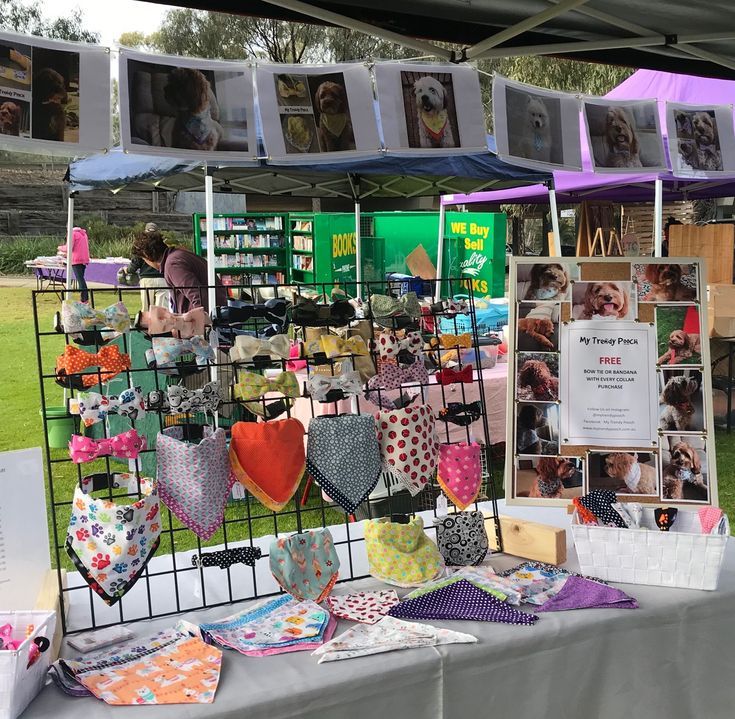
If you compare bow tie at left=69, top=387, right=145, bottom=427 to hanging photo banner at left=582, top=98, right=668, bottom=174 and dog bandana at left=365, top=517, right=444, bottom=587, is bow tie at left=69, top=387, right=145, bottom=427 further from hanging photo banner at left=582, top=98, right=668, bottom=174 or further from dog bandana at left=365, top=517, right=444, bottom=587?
hanging photo banner at left=582, top=98, right=668, bottom=174

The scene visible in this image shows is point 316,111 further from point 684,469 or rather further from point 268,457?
point 684,469

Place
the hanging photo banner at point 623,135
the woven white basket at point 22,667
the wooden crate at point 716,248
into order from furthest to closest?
the wooden crate at point 716,248 < the hanging photo banner at point 623,135 < the woven white basket at point 22,667

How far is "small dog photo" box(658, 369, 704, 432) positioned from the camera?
78.5 inches

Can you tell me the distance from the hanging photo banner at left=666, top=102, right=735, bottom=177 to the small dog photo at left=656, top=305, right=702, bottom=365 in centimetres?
110

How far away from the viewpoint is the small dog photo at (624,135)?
2684mm

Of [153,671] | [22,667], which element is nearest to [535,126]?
[153,671]

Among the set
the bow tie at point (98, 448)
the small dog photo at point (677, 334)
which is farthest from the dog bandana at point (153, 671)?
the small dog photo at point (677, 334)

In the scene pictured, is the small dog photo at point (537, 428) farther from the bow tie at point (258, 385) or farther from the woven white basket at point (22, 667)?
the woven white basket at point (22, 667)

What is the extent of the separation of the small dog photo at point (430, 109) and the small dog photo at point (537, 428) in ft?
2.48

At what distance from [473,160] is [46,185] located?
43.8 ft

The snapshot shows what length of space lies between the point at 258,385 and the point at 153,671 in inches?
22.9

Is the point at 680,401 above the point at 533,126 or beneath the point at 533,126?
beneath

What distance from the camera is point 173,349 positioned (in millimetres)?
1653

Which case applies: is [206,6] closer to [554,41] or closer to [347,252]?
[554,41]
